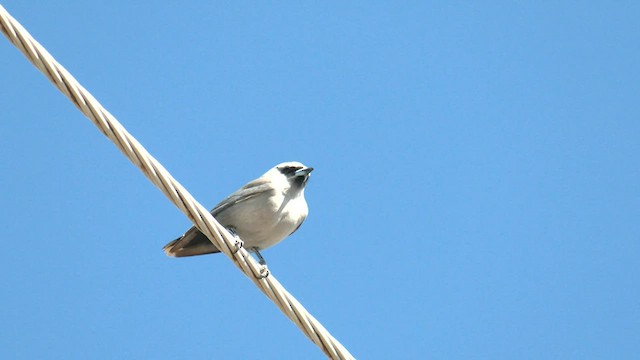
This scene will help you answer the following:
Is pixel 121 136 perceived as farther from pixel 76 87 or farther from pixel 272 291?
pixel 272 291

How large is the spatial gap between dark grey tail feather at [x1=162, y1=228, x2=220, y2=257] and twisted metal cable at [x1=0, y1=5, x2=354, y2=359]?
327 centimetres

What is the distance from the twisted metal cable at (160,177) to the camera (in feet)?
13.7

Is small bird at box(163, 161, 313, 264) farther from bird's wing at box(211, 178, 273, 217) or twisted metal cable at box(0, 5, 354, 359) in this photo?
twisted metal cable at box(0, 5, 354, 359)

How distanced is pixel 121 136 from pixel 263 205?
421 centimetres

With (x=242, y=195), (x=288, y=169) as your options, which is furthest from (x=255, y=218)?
(x=288, y=169)

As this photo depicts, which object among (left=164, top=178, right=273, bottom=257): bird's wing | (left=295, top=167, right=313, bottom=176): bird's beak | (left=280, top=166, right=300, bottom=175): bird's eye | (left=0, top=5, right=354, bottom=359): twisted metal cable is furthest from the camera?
(left=280, top=166, right=300, bottom=175): bird's eye

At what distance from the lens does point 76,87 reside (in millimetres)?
4223

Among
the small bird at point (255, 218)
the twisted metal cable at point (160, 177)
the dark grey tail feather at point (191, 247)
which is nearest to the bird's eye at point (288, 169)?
the small bird at point (255, 218)

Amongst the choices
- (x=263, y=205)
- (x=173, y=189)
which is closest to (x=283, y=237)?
(x=263, y=205)

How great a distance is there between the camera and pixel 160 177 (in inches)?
179

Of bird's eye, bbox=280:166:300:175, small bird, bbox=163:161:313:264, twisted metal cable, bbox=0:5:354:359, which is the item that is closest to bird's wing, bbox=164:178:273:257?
small bird, bbox=163:161:313:264

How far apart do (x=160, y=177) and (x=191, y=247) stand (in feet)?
13.6

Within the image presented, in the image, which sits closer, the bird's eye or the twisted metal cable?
the twisted metal cable

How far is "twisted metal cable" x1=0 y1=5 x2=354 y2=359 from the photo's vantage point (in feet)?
13.7
